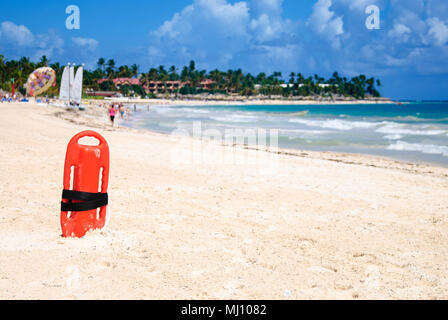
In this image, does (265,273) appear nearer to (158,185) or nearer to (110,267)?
(110,267)

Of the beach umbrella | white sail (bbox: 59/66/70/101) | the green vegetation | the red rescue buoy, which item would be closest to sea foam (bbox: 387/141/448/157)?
the red rescue buoy

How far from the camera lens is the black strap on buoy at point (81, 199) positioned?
4.06 m

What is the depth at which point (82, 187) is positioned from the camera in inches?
163

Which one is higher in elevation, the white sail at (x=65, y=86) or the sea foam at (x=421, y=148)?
the white sail at (x=65, y=86)

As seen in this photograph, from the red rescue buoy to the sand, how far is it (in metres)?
0.18

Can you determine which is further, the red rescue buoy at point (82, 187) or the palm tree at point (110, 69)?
the palm tree at point (110, 69)

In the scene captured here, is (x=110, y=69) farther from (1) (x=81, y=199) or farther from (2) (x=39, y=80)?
(1) (x=81, y=199)

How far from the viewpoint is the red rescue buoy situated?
13.4 ft

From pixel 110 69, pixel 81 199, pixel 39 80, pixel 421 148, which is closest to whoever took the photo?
pixel 81 199

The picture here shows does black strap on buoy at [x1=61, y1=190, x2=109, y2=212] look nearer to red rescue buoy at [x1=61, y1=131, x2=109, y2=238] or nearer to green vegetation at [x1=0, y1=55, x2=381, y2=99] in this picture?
red rescue buoy at [x1=61, y1=131, x2=109, y2=238]

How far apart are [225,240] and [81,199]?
1.61 metres

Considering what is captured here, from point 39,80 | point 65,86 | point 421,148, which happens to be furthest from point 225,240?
point 39,80

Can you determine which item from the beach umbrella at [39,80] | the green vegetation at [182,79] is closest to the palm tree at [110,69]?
the green vegetation at [182,79]

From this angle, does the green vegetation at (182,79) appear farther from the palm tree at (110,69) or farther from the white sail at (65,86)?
the white sail at (65,86)
